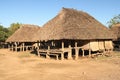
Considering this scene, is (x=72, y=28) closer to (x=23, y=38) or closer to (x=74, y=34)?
(x=74, y=34)

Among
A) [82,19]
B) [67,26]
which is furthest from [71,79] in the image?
[82,19]

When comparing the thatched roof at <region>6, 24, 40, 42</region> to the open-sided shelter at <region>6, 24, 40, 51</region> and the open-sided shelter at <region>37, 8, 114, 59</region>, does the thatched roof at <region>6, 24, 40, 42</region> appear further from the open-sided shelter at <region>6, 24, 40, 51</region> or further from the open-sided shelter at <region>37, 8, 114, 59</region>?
the open-sided shelter at <region>37, 8, 114, 59</region>

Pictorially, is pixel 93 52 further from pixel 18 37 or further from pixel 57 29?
pixel 18 37

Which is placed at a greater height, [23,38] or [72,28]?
[72,28]

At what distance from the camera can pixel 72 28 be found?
21.4 m

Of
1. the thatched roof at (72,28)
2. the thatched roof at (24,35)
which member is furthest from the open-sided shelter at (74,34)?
the thatched roof at (24,35)

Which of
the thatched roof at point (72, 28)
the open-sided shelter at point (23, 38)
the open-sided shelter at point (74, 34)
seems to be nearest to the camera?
the open-sided shelter at point (74, 34)

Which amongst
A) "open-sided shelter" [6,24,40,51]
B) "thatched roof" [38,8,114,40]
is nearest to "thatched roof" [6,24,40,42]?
"open-sided shelter" [6,24,40,51]

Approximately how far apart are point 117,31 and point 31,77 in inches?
965

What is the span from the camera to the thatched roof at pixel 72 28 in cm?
2088

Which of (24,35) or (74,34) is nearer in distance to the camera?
(74,34)

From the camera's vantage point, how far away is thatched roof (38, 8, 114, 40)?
2088cm

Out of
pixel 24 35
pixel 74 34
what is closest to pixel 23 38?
pixel 24 35

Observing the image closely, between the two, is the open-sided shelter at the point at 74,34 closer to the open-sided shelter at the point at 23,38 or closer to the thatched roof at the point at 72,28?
the thatched roof at the point at 72,28
